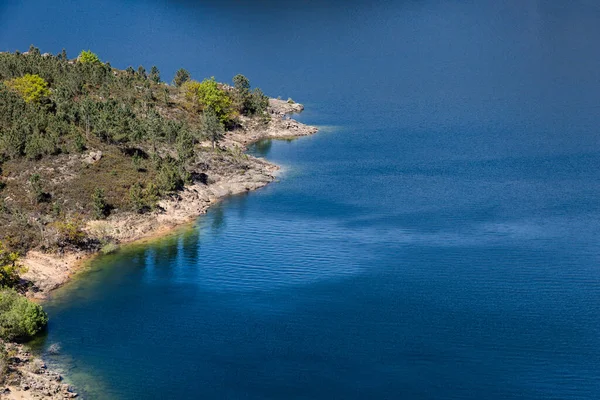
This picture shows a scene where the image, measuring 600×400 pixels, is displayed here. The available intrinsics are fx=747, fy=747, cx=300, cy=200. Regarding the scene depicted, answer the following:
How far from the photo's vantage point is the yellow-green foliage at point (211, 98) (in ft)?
482

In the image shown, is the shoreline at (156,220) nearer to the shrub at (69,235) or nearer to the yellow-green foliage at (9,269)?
the shrub at (69,235)

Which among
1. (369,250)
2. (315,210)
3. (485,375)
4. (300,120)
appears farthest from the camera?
(300,120)

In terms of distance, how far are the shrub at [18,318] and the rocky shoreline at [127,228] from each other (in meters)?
1.60

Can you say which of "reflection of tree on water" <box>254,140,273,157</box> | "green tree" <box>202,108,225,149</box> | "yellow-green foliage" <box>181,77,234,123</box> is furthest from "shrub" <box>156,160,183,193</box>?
"yellow-green foliage" <box>181,77,234,123</box>

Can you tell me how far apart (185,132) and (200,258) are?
123 ft

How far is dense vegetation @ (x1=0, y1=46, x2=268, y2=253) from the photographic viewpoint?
94.9 metres

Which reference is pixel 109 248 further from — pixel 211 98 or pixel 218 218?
pixel 211 98

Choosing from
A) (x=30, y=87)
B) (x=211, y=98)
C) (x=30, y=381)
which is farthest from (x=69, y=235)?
(x=211, y=98)

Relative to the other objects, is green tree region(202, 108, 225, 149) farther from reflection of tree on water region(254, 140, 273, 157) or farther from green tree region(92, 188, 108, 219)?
green tree region(92, 188, 108, 219)

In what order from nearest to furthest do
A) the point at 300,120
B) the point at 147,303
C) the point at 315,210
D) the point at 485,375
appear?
the point at 485,375, the point at 147,303, the point at 315,210, the point at 300,120

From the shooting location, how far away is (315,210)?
340 ft

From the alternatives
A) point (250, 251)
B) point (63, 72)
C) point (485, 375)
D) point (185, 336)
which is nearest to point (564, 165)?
point (250, 251)

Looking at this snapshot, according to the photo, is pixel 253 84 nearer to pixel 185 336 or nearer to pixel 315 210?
pixel 315 210

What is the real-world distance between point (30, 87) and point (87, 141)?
21971mm
